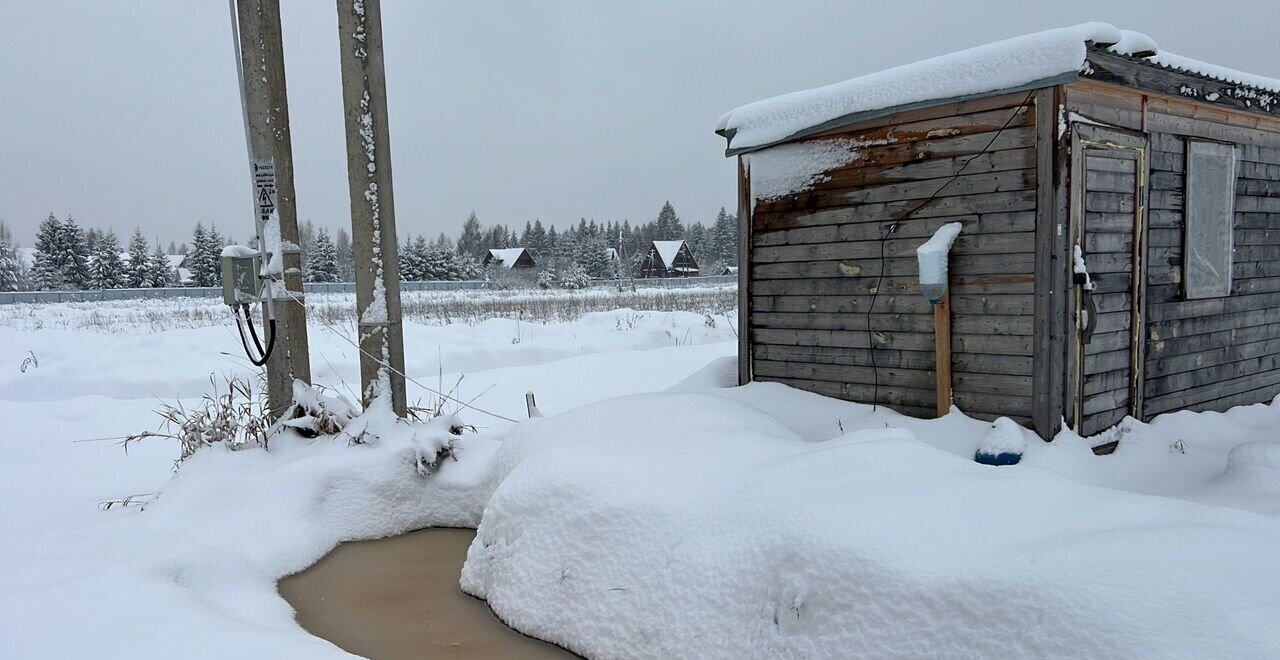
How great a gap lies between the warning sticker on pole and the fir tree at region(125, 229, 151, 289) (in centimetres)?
4220

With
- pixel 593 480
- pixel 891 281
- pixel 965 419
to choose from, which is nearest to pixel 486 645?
pixel 593 480

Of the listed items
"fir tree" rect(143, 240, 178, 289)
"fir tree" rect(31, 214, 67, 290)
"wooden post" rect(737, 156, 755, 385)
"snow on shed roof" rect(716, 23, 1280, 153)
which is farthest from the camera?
"fir tree" rect(143, 240, 178, 289)

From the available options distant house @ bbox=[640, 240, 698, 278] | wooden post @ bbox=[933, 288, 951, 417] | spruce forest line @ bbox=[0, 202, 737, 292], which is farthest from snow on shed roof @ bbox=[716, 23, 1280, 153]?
distant house @ bbox=[640, 240, 698, 278]

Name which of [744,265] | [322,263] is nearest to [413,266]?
[322,263]

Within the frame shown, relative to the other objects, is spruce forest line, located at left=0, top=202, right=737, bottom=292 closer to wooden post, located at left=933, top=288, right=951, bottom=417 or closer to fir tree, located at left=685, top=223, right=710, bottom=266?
fir tree, located at left=685, top=223, right=710, bottom=266

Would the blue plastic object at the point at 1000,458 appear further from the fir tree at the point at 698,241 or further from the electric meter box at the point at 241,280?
the fir tree at the point at 698,241

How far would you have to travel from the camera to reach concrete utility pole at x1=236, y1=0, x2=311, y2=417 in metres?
4.71

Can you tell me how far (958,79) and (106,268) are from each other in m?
45.0

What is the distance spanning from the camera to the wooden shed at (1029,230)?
4738 millimetres

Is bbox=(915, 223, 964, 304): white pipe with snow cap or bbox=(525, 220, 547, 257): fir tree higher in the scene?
bbox=(525, 220, 547, 257): fir tree

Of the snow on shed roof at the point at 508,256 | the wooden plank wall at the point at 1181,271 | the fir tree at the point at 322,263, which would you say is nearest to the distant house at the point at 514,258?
the snow on shed roof at the point at 508,256

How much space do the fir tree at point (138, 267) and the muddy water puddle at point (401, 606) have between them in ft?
144

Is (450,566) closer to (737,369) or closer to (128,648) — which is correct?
(128,648)

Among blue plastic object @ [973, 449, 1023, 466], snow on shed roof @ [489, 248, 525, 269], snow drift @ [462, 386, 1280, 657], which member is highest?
snow on shed roof @ [489, 248, 525, 269]
